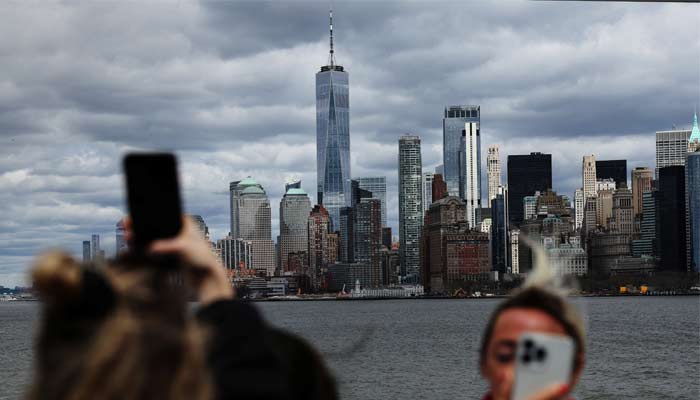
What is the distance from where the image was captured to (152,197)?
1.26m

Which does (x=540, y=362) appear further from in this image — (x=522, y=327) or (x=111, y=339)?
(x=111, y=339)

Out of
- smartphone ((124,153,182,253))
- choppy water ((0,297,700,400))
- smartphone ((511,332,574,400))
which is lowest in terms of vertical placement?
choppy water ((0,297,700,400))

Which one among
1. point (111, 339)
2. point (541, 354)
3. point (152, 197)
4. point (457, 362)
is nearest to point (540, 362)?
point (541, 354)

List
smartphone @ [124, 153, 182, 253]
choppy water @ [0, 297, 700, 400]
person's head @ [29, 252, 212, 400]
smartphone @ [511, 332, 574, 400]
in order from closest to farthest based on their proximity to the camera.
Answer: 1. person's head @ [29, 252, 212, 400]
2. smartphone @ [124, 153, 182, 253]
3. smartphone @ [511, 332, 574, 400]
4. choppy water @ [0, 297, 700, 400]

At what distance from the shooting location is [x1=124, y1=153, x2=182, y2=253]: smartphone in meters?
1.24

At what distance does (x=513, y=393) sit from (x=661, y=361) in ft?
137

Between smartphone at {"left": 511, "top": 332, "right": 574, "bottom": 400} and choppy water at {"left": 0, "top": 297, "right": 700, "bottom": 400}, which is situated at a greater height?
smartphone at {"left": 511, "top": 332, "right": 574, "bottom": 400}

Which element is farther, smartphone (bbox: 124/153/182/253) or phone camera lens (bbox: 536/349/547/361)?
phone camera lens (bbox: 536/349/547/361)

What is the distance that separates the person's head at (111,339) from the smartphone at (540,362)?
0.62m

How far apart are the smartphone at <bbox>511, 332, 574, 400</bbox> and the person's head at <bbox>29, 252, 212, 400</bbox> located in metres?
0.62

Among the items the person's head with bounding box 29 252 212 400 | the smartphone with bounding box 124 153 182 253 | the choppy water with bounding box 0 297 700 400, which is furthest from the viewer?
the choppy water with bounding box 0 297 700 400

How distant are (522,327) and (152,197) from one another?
62cm

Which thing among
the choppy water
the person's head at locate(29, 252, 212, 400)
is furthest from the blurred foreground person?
the choppy water

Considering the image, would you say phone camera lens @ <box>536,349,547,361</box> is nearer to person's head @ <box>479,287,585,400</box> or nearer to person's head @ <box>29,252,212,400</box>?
person's head @ <box>479,287,585,400</box>
